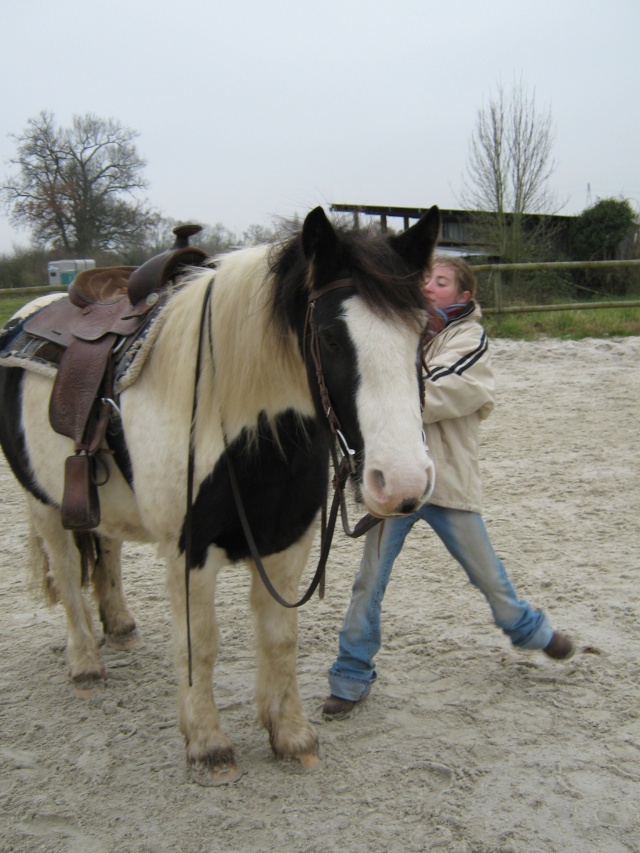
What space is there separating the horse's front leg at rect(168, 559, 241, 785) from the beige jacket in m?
0.83

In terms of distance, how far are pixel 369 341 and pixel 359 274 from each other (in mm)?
184

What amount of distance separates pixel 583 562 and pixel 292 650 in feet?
6.17

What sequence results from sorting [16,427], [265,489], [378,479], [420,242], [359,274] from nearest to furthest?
1. [378,479]
2. [359,274]
3. [420,242]
4. [265,489]
5. [16,427]

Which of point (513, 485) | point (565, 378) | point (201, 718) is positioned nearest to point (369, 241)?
point (201, 718)

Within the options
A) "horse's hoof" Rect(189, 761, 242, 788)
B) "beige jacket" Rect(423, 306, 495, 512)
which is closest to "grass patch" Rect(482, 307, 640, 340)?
"beige jacket" Rect(423, 306, 495, 512)

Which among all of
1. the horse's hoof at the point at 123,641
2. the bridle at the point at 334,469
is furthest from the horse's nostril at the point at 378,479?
the horse's hoof at the point at 123,641

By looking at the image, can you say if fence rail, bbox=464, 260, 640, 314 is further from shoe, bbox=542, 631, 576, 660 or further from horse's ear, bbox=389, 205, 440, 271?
horse's ear, bbox=389, 205, 440, 271

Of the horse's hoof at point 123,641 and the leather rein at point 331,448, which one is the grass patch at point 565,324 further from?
the leather rein at point 331,448

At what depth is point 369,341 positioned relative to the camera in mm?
1657

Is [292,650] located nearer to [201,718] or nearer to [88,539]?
[201,718]

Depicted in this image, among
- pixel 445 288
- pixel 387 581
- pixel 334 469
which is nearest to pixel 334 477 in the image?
pixel 334 469

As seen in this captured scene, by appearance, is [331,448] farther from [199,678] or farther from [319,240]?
[199,678]

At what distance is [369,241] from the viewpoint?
1.81 meters

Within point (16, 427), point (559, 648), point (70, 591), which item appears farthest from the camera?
point (70, 591)
